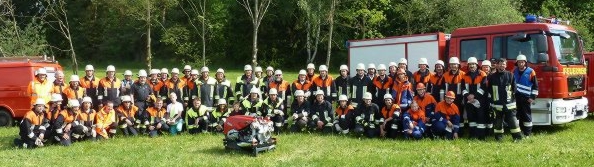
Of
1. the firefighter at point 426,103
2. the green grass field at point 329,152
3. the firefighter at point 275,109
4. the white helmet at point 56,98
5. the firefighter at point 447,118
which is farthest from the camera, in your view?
the firefighter at point 275,109

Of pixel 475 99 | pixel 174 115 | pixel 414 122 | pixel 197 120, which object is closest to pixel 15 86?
pixel 174 115

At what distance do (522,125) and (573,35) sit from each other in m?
2.45

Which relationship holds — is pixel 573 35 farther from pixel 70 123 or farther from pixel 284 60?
pixel 284 60

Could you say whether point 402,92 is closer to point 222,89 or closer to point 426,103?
point 426,103

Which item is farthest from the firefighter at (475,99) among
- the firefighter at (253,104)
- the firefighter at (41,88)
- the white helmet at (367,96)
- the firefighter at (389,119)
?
the firefighter at (41,88)

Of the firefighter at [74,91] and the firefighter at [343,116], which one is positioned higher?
the firefighter at [74,91]

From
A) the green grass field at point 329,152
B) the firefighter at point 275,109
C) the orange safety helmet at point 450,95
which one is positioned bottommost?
the green grass field at point 329,152

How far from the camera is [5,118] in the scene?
1482 centimetres

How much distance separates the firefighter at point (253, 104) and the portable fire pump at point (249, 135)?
7.65ft

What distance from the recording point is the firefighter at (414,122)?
10583mm

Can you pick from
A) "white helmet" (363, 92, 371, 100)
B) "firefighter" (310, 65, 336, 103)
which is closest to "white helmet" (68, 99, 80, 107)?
"firefighter" (310, 65, 336, 103)

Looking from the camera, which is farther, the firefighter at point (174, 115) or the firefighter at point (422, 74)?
the firefighter at point (174, 115)

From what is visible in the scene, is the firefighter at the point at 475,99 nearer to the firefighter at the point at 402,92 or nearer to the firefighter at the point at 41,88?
the firefighter at the point at 402,92

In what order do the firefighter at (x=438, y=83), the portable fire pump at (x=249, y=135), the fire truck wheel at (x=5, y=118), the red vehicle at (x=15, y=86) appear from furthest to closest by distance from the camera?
1. the fire truck wheel at (x=5, y=118)
2. the red vehicle at (x=15, y=86)
3. the firefighter at (x=438, y=83)
4. the portable fire pump at (x=249, y=135)
